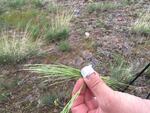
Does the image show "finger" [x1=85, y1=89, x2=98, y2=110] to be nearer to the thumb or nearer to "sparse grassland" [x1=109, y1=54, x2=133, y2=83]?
the thumb

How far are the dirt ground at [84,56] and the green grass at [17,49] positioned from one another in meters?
0.08

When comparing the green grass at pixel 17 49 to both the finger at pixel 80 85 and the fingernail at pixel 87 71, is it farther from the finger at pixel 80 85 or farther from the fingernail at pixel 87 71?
the fingernail at pixel 87 71

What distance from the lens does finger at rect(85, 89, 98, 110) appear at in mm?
2362

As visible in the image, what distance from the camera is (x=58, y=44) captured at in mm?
4875

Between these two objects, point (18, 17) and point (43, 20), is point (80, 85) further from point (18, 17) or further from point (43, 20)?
point (18, 17)

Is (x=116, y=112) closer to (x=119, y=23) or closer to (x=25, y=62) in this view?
(x=25, y=62)

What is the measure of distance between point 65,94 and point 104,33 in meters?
1.50

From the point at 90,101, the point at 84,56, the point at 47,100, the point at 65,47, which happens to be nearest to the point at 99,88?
the point at 90,101

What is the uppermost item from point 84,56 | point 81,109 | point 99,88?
point 99,88

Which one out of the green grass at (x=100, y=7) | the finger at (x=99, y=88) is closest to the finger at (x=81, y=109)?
the finger at (x=99, y=88)

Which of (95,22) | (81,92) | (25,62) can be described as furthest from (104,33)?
(81,92)

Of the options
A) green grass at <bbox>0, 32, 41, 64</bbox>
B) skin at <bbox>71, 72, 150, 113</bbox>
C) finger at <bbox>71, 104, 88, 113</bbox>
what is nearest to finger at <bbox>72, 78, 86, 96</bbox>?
skin at <bbox>71, 72, 150, 113</bbox>

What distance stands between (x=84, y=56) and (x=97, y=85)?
2365 mm

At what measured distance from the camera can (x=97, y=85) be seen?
2164 mm
